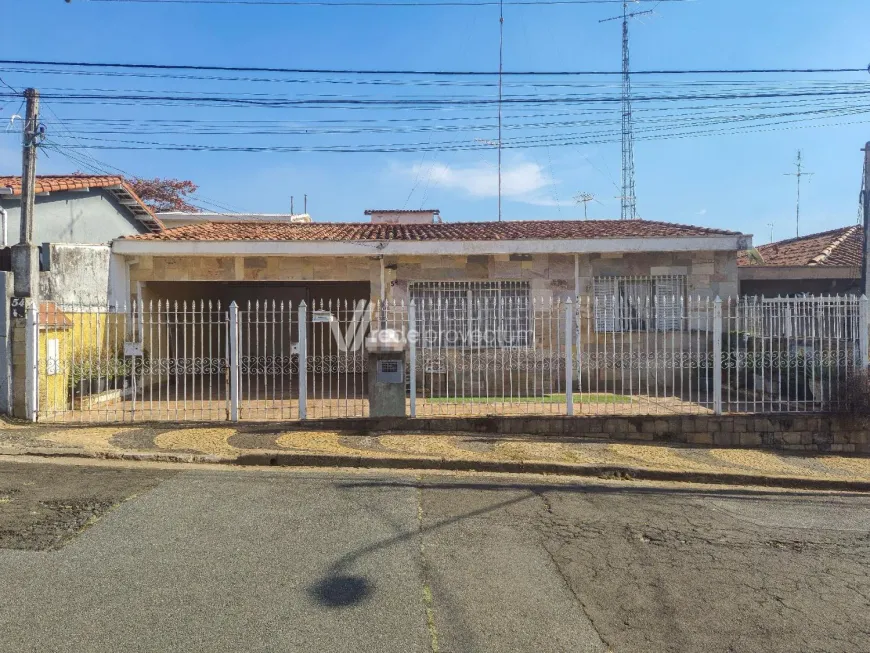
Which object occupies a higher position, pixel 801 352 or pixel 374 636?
pixel 801 352

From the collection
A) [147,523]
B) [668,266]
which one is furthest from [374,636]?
[668,266]

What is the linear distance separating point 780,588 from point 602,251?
312 inches

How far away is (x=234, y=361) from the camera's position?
25.9 feet

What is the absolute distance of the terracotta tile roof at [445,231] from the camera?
36.8ft

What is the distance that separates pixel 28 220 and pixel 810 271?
15.6 metres

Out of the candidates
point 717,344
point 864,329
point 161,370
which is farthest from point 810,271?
point 161,370

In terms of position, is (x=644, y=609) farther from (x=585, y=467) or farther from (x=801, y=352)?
(x=801, y=352)

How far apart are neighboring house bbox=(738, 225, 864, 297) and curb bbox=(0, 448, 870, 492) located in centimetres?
833

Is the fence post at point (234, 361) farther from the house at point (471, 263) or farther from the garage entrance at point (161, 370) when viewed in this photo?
the house at point (471, 263)

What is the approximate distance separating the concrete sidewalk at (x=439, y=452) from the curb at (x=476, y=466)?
11 mm

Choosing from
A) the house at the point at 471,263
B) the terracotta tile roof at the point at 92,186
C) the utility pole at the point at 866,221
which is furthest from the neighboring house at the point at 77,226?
the utility pole at the point at 866,221

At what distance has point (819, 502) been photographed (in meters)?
5.86

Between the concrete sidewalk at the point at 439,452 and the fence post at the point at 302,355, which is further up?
the fence post at the point at 302,355

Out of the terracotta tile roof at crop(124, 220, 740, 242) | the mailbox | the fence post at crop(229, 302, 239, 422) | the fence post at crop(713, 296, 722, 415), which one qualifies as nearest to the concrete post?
the fence post at crop(229, 302, 239, 422)
